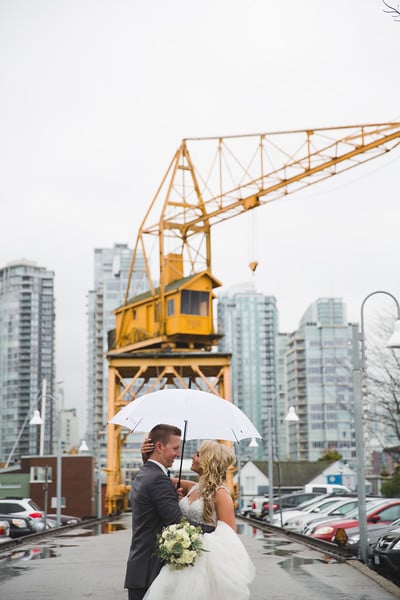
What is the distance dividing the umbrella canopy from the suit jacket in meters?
0.95

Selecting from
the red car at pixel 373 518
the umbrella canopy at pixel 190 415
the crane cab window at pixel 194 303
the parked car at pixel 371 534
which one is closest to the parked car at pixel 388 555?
the parked car at pixel 371 534

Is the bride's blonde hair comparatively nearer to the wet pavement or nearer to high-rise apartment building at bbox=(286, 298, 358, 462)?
the wet pavement

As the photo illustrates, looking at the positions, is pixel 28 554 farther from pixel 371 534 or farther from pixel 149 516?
pixel 149 516

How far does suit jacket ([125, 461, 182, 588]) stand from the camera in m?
5.87

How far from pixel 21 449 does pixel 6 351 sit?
1930cm

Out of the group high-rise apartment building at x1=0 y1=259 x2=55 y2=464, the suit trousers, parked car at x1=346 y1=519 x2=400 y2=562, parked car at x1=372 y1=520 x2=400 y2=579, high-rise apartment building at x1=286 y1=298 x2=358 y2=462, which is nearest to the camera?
the suit trousers

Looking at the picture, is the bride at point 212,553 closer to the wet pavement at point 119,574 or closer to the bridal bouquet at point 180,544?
the bridal bouquet at point 180,544

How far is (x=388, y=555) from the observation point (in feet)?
46.8

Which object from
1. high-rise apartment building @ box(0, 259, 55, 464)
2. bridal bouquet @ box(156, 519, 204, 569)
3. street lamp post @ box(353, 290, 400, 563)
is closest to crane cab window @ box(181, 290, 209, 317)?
street lamp post @ box(353, 290, 400, 563)

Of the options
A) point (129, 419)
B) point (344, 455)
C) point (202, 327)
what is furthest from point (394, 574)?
point (344, 455)

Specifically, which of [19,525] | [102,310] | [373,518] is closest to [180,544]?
[373,518]

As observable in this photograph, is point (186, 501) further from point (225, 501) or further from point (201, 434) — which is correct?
point (201, 434)

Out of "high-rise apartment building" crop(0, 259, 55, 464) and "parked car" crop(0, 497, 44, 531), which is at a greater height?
"high-rise apartment building" crop(0, 259, 55, 464)

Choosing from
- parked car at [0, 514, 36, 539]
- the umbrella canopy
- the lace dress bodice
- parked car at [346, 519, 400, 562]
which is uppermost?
the umbrella canopy
